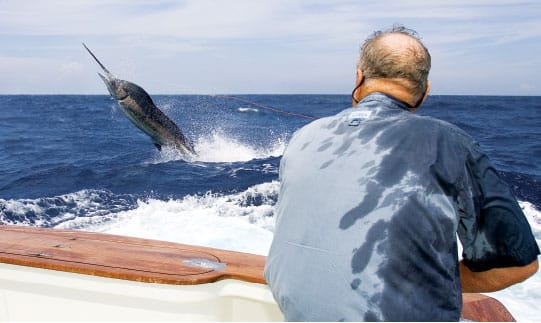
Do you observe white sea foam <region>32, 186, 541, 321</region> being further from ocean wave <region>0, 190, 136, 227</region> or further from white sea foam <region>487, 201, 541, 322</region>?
ocean wave <region>0, 190, 136, 227</region>

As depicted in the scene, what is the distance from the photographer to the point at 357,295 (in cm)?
112

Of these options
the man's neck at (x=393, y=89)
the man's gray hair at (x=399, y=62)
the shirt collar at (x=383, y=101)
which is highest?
the man's gray hair at (x=399, y=62)

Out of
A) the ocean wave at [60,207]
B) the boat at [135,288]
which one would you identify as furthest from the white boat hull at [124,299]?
the ocean wave at [60,207]

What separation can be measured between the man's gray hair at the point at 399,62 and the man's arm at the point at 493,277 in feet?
1.68

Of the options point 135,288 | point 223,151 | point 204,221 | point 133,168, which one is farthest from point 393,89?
point 223,151

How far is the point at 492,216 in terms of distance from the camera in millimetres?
1191

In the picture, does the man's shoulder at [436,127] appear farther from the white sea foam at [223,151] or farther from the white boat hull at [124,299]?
the white sea foam at [223,151]

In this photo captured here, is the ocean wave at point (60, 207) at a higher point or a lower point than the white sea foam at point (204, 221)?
lower

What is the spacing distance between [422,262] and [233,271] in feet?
3.11

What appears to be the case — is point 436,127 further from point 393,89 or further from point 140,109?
point 140,109

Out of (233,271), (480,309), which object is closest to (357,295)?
(233,271)

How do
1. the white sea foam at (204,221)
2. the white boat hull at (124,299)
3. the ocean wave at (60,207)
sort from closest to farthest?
1. the white boat hull at (124,299)
2. the white sea foam at (204,221)
3. the ocean wave at (60,207)

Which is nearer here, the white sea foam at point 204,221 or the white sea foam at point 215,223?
the white sea foam at point 215,223

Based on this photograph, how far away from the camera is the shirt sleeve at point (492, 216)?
117 cm
